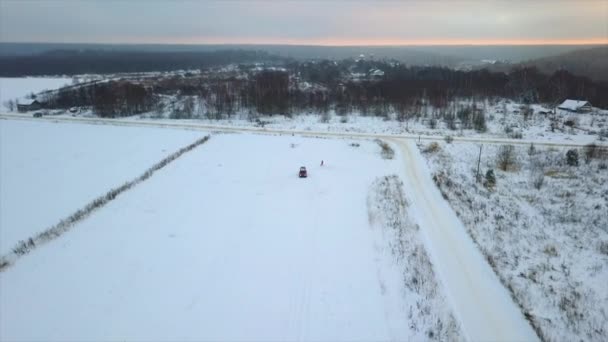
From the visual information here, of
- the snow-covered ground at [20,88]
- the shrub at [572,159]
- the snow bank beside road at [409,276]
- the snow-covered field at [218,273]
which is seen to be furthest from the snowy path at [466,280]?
the snow-covered ground at [20,88]

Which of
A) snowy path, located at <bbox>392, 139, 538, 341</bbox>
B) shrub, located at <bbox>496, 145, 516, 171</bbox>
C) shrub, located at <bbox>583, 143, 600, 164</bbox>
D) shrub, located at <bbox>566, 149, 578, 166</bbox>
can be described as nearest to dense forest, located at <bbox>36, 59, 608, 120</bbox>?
shrub, located at <bbox>496, 145, 516, 171</bbox>

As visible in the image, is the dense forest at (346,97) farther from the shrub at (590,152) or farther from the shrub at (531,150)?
the shrub at (590,152)

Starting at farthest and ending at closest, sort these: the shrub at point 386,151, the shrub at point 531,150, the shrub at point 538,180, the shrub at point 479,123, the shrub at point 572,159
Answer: the shrub at point 479,123, the shrub at point 531,150, the shrub at point 386,151, the shrub at point 572,159, the shrub at point 538,180

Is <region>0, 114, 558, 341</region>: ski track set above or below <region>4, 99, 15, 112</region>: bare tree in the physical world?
below

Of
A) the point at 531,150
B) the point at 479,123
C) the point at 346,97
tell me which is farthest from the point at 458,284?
the point at 346,97

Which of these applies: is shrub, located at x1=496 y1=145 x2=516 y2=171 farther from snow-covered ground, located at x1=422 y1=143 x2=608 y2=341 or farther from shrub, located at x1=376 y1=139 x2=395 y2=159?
shrub, located at x1=376 y1=139 x2=395 y2=159

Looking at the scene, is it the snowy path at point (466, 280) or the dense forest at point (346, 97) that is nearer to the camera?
the snowy path at point (466, 280)
